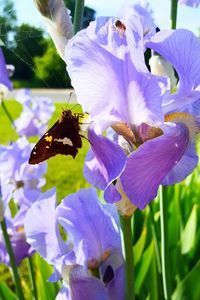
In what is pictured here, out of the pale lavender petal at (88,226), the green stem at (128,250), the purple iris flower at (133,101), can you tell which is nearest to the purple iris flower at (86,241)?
the pale lavender petal at (88,226)

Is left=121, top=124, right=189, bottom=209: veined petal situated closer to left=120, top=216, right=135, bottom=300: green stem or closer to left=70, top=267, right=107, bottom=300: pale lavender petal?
left=120, top=216, right=135, bottom=300: green stem

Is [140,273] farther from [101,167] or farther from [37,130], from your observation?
[37,130]

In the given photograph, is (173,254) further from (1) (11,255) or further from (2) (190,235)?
(1) (11,255)

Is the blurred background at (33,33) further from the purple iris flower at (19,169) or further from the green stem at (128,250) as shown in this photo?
the purple iris flower at (19,169)

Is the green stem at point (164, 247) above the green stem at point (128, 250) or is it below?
below

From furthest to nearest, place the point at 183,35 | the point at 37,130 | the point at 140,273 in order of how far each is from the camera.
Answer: the point at 37,130 → the point at 140,273 → the point at 183,35

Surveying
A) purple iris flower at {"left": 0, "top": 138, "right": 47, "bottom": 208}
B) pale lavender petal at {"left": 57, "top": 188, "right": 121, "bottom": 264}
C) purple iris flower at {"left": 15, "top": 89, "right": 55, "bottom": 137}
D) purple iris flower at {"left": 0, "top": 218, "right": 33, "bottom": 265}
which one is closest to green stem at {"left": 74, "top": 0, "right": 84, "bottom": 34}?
pale lavender petal at {"left": 57, "top": 188, "right": 121, "bottom": 264}

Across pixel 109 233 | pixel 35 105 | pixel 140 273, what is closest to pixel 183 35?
pixel 109 233
